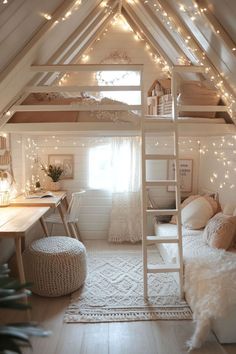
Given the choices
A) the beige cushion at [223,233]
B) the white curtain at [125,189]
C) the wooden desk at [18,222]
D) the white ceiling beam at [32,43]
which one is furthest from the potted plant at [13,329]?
the white curtain at [125,189]

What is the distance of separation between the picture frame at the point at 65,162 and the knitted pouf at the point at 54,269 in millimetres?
1795

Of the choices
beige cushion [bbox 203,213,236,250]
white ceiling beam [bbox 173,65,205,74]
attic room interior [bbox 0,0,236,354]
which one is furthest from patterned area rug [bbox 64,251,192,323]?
white ceiling beam [bbox 173,65,205,74]

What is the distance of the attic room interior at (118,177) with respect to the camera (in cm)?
223

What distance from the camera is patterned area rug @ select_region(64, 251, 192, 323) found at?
101 inches

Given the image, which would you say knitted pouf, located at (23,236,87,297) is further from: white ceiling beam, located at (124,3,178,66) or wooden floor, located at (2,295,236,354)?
white ceiling beam, located at (124,3,178,66)

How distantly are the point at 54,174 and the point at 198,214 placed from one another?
2123 mm

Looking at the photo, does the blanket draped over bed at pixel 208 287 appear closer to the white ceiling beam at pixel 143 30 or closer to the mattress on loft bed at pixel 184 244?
the mattress on loft bed at pixel 184 244

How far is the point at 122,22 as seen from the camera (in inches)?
188

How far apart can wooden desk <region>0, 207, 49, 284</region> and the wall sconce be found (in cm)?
12

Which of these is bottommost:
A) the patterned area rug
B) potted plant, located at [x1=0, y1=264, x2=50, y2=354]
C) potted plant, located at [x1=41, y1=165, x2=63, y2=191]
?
the patterned area rug

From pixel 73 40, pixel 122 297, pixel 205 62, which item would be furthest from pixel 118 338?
pixel 73 40

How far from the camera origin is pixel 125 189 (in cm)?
464

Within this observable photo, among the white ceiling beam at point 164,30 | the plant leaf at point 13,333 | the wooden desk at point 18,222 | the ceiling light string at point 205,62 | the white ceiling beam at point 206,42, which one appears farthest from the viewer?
the white ceiling beam at point 164,30

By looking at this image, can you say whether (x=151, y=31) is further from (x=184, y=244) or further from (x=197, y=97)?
(x=184, y=244)
